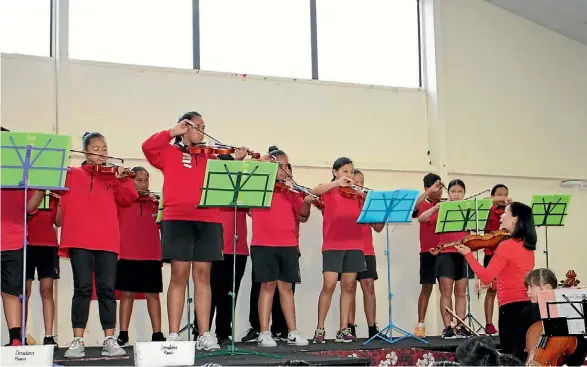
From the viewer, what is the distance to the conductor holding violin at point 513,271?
5.84m

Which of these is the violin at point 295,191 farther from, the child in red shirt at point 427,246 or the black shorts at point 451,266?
the black shorts at point 451,266

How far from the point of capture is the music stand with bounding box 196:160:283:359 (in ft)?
17.9

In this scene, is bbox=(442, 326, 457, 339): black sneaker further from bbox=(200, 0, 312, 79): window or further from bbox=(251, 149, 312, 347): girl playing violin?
bbox=(200, 0, 312, 79): window

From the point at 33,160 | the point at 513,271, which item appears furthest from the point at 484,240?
the point at 33,160

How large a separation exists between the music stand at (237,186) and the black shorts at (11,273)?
52.4 inches

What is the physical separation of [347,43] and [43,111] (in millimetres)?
3972

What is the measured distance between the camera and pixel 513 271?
5.92m

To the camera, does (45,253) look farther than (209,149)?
Yes

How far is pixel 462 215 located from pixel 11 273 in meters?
4.29

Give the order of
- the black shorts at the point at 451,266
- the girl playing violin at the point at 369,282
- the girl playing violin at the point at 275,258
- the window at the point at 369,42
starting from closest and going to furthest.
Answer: the girl playing violin at the point at 275,258 < the girl playing violin at the point at 369,282 < the black shorts at the point at 451,266 < the window at the point at 369,42

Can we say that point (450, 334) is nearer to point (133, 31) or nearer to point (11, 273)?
point (11, 273)

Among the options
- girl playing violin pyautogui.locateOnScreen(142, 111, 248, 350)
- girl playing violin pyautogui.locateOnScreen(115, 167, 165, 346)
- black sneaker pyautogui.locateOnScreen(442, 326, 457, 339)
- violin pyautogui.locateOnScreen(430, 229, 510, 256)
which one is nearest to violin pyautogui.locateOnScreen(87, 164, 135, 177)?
girl playing violin pyautogui.locateOnScreen(142, 111, 248, 350)

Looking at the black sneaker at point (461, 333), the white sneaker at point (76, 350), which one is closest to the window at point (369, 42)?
the black sneaker at point (461, 333)

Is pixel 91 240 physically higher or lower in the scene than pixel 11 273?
higher
